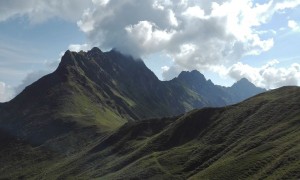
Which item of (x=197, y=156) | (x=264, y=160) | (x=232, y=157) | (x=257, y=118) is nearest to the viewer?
(x=264, y=160)

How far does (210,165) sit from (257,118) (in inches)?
1746

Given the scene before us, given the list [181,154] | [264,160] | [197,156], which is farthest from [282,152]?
[181,154]

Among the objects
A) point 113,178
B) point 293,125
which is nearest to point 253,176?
point 293,125

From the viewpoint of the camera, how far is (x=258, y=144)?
16562 centimetres

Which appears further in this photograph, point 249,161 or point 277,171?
point 249,161

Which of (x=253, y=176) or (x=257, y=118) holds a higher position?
(x=257, y=118)

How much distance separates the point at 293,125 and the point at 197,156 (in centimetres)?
4248

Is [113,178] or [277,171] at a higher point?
[113,178]

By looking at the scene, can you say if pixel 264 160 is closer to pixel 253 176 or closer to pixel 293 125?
pixel 253 176

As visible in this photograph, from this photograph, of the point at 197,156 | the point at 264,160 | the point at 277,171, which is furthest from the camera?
the point at 197,156

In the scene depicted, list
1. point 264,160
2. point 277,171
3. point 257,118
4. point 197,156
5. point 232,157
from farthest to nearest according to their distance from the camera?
point 257,118, point 197,156, point 232,157, point 264,160, point 277,171

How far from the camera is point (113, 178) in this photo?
188250 mm

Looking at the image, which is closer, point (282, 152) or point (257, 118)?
point (282, 152)

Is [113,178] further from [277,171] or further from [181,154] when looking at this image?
[277,171]
